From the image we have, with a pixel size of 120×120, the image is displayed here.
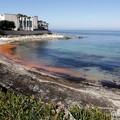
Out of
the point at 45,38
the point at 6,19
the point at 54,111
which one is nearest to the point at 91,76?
the point at 54,111

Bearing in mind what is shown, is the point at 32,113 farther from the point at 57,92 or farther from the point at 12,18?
the point at 12,18

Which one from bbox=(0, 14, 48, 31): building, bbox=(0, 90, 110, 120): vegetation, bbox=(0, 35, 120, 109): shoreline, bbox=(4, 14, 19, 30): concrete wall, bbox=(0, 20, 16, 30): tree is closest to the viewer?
bbox=(0, 90, 110, 120): vegetation

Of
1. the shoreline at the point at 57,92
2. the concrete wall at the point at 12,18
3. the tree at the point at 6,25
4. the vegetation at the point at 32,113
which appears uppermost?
the concrete wall at the point at 12,18

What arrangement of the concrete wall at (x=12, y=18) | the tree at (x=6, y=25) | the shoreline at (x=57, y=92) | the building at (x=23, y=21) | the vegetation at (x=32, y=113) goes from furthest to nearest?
the building at (x=23, y=21)
the concrete wall at (x=12, y=18)
the tree at (x=6, y=25)
the shoreline at (x=57, y=92)
the vegetation at (x=32, y=113)

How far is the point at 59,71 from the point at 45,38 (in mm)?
71642

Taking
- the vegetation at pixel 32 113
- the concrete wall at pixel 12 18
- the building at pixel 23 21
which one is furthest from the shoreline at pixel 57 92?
the building at pixel 23 21

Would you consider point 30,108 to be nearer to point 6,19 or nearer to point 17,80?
point 17,80

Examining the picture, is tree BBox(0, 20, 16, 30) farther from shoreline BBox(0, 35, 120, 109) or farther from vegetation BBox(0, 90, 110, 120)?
vegetation BBox(0, 90, 110, 120)

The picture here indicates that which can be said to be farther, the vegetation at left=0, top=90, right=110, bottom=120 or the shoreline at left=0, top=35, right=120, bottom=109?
the shoreline at left=0, top=35, right=120, bottom=109

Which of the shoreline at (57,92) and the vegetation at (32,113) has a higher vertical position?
the vegetation at (32,113)

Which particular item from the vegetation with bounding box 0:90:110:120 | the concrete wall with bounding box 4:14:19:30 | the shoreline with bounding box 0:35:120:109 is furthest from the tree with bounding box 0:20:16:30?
the vegetation with bounding box 0:90:110:120

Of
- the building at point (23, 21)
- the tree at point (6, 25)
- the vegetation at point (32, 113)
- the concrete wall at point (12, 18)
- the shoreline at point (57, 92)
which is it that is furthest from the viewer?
the building at point (23, 21)

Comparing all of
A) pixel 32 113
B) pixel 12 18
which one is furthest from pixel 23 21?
pixel 32 113

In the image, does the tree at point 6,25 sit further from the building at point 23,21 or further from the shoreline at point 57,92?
the shoreline at point 57,92
